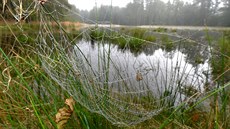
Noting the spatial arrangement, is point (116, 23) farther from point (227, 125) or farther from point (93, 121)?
point (227, 125)

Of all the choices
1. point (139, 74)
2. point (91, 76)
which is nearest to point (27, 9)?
point (91, 76)

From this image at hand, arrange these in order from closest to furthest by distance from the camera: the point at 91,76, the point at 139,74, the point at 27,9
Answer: the point at 27,9 → the point at 91,76 → the point at 139,74

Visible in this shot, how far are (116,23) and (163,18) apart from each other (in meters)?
0.96

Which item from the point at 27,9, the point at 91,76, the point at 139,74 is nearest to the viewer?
the point at 27,9

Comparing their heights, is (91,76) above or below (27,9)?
below

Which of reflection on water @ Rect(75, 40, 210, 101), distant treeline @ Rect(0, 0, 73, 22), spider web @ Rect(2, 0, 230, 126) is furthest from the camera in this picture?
reflection on water @ Rect(75, 40, 210, 101)

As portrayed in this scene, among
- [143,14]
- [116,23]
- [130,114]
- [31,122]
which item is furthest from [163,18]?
[31,122]

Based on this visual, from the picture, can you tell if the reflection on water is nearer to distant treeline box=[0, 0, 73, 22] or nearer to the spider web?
the spider web

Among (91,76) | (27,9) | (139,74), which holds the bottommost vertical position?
(139,74)

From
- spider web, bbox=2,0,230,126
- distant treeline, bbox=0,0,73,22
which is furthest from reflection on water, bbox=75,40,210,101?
distant treeline, bbox=0,0,73,22

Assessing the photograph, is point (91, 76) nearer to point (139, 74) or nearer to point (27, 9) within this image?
point (27, 9)

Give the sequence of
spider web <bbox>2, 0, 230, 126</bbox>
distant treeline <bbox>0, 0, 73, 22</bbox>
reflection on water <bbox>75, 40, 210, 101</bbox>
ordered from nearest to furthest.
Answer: distant treeline <bbox>0, 0, 73, 22</bbox>, spider web <bbox>2, 0, 230, 126</bbox>, reflection on water <bbox>75, 40, 210, 101</bbox>

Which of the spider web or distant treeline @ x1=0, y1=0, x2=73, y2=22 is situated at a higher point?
distant treeline @ x1=0, y1=0, x2=73, y2=22

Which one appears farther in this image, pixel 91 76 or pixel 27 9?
pixel 91 76
